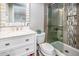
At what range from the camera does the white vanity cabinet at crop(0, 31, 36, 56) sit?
1.41 meters

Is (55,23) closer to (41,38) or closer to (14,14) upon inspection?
(41,38)

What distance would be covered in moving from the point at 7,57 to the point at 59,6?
1.03 m

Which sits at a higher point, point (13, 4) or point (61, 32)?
point (13, 4)

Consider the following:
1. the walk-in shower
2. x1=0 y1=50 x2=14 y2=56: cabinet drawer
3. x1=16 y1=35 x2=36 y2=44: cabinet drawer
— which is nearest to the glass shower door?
the walk-in shower

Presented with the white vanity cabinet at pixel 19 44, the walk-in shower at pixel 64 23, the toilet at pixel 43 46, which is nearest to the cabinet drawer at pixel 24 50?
the white vanity cabinet at pixel 19 44

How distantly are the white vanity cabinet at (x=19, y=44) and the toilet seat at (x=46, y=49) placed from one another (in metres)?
0.12

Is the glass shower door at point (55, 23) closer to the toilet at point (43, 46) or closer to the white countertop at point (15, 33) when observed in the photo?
the toilet at point (43, 46)

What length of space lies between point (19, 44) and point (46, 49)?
401 mm

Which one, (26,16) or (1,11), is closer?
(1,11)

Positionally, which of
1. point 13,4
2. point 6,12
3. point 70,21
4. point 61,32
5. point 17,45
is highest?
point 13,4

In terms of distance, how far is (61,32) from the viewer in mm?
1599

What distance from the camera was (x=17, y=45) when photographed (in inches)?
58.9

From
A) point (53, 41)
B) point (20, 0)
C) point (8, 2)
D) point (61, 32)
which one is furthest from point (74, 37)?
point (8, 2)

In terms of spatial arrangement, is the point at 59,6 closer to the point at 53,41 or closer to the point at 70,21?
the point at 70,21
